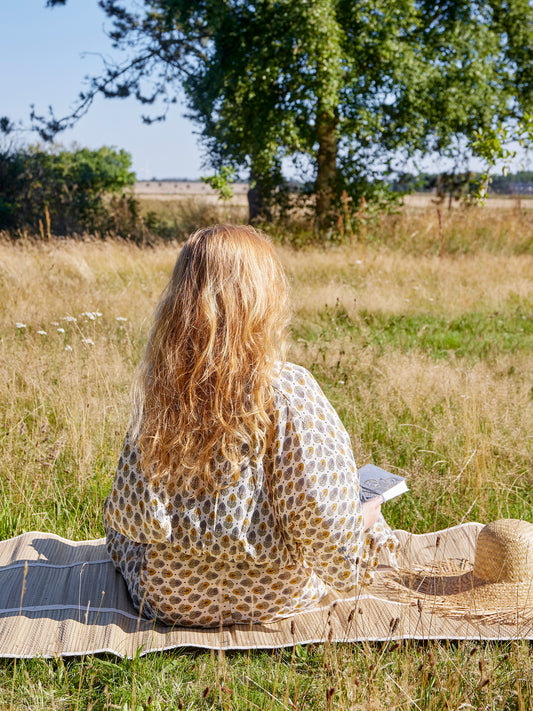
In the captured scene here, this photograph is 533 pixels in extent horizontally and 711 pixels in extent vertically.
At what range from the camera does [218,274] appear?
6.29 feet

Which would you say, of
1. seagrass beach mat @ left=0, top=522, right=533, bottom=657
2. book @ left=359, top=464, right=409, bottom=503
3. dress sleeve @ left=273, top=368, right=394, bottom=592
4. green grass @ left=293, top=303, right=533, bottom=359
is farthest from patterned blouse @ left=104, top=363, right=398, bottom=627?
green grass @ left=293, top=303, right=533, bottom=359

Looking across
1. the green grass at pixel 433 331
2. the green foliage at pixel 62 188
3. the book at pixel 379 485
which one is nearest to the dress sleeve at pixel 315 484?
the book at pixel 379 485

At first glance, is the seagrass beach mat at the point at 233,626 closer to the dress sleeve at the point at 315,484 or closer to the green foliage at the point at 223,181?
the dress sleeve at the point at 315,484

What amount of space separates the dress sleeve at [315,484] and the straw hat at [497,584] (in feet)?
1.39

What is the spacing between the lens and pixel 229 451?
2.01 m

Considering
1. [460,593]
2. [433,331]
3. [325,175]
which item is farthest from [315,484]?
[325,175]

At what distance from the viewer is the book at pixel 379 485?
96.5 inches

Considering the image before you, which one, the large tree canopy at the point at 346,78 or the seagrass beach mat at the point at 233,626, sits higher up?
the large tree canopy at the point at 346,78

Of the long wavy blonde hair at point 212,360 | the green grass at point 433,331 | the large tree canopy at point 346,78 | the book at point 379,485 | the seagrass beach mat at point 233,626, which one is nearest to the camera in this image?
the long wavy blonde hair at point 212,360

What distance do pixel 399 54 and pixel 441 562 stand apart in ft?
33.8

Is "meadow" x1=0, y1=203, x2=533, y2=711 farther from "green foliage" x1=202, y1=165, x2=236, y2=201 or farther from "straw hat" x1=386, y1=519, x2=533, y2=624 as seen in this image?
"green foliage" x1=202, y1=165, x2=236, y2=201

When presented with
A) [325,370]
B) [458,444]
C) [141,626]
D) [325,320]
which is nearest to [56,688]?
[141,626]

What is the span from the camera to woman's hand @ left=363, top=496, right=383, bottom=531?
236cm

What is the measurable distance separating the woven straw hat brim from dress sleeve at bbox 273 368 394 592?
0.39m
